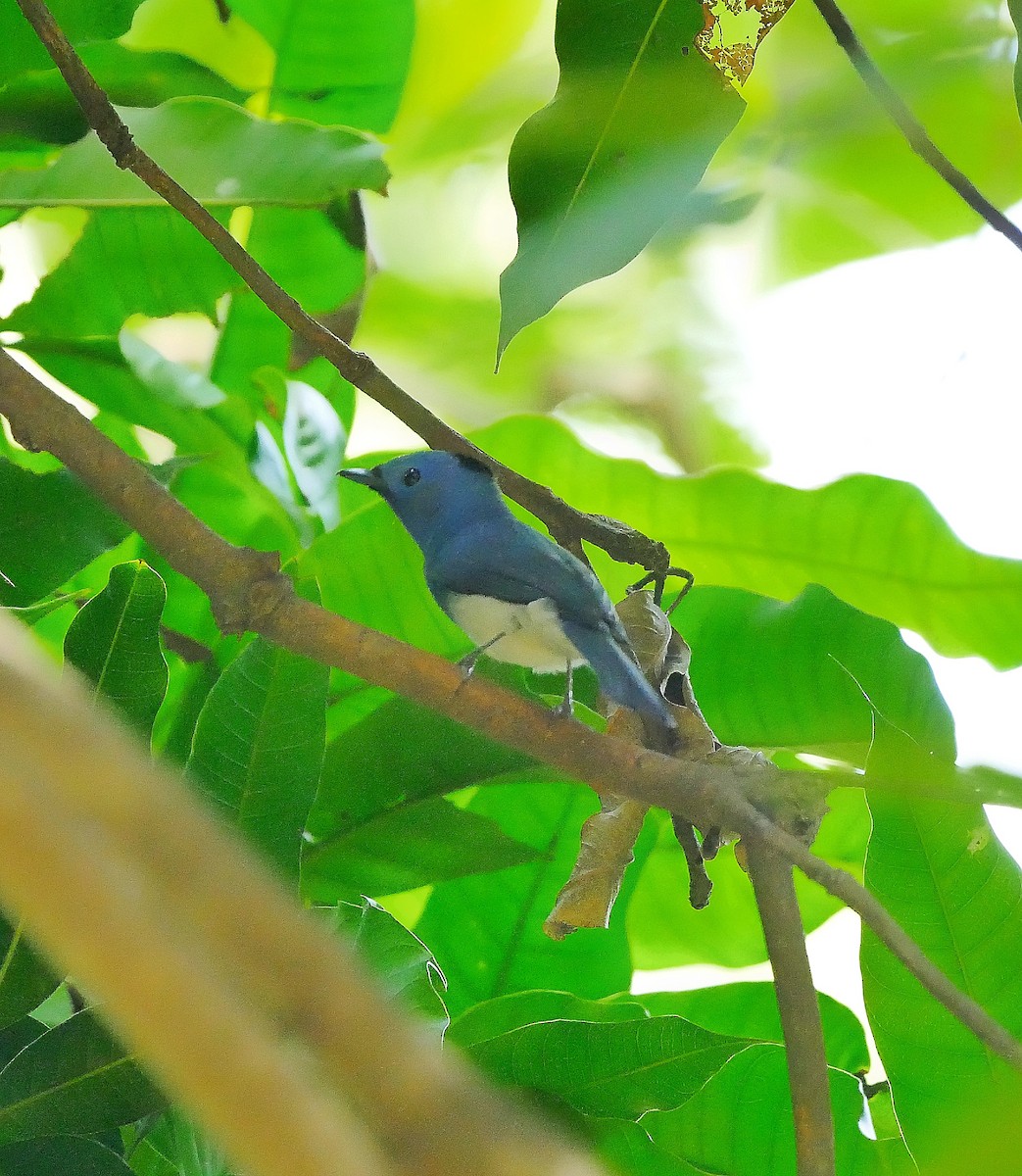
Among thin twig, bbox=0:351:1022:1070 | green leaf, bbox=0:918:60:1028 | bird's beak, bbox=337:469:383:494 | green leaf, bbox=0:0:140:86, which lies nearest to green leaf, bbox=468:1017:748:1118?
thin twig, bbox=0:351:1022:1070

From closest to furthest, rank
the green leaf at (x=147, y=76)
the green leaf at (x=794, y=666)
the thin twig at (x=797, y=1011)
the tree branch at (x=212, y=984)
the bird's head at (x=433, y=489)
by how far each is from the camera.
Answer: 1. the tree branch at (x=212, y=984)
2. the thin twig at (x=797, y=1011)
3. the green leaf at (x=794, y=666)
4. the bird's head at (x=433, y=489)
5. the green leaf at (x=147, y=76)

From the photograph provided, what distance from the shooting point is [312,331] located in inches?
36.3

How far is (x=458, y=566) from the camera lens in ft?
3.50

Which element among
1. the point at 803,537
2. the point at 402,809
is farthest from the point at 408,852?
the point at 803,537

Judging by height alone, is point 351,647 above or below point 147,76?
below

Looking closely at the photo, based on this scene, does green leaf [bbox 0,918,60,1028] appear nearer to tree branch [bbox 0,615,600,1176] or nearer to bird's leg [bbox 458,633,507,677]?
bird's leg [bbox 458,633,507,677]

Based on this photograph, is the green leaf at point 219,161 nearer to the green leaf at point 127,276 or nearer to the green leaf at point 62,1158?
the green leaf at point 127,276

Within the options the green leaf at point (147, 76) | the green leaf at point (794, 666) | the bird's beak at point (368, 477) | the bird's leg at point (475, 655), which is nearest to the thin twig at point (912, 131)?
the green leaf at point (794, 666)

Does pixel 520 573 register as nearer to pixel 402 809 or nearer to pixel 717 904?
pixel 402 809

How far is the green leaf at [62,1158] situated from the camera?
2.28 feet

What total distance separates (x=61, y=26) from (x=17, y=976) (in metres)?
0.85

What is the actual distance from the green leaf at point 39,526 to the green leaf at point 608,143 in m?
0.42

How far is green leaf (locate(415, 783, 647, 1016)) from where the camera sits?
106cm

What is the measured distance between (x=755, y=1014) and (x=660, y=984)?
1.28 ft
